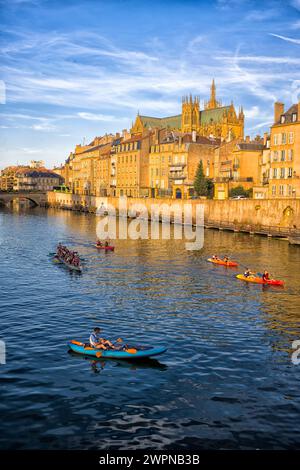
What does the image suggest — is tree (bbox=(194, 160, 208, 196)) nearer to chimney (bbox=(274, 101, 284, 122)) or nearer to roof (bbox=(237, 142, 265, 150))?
roof (bbox=(237, 142, 265, 150))

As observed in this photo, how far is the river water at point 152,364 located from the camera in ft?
64.3

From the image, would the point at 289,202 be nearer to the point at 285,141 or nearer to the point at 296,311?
the point at 285,141

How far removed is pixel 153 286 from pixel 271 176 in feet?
197

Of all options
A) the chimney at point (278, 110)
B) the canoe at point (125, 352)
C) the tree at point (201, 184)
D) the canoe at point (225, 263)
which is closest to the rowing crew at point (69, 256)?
the canoe at point (225, 263)

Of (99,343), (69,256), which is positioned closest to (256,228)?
(69,256)

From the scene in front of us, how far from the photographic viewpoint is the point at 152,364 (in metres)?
26.5

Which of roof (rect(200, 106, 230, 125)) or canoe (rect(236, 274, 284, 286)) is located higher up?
roof (rect(200, 106, 230, 125))

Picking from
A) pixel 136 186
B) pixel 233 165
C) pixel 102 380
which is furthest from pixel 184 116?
pixel 102 380

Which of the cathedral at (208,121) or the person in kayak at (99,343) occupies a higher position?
the cathedral at (208,121)

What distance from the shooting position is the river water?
64.3ft

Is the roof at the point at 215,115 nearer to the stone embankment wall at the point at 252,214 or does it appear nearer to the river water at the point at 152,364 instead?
the stone embankment wall at the point at 252,214

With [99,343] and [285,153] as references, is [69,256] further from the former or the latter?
[285,153]

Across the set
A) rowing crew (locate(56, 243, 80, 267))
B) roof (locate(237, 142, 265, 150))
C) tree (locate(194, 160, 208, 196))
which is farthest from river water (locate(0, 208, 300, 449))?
roof (locate(237, 142, 265, 150))

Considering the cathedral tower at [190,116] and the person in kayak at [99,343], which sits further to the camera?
the cathedral tower at [190,116]
